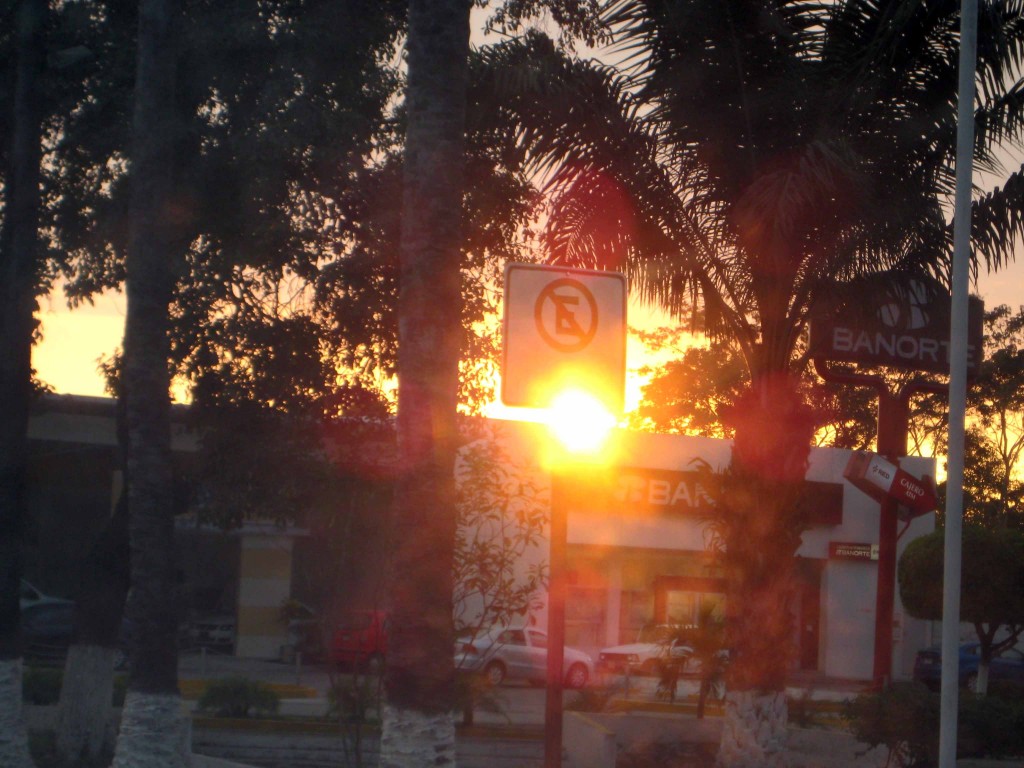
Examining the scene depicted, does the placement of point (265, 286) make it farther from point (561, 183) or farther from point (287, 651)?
point (287, 651)

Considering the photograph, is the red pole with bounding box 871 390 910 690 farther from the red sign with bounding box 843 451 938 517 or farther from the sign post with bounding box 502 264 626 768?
the sign post with bounding box 502 264 626 768

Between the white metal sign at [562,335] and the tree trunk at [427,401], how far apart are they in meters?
1.74

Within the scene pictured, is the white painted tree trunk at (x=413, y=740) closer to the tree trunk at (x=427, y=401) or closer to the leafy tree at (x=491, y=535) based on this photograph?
the tree trunk at (x=427, y=401)

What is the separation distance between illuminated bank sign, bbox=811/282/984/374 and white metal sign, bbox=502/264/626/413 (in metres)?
6.67

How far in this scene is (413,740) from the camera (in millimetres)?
5848

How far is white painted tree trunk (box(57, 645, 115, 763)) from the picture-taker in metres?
12.0

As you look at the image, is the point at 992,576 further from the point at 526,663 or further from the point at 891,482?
the point at 526,663

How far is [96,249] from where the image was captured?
1288 cm

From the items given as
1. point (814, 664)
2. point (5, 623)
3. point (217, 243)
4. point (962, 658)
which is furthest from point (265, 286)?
point (814, 664)

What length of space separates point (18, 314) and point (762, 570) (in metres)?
7.57

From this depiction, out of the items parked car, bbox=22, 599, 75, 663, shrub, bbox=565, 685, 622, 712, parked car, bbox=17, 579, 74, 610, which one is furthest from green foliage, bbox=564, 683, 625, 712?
parked car, bbox=17, 579, 74, 610

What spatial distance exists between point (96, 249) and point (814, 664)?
27.5 meters

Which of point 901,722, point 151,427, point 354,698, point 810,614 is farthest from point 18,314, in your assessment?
point 810,614

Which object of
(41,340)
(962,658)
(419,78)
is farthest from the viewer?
(962,658)
